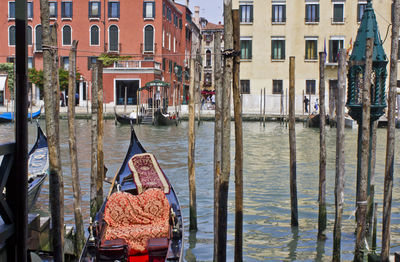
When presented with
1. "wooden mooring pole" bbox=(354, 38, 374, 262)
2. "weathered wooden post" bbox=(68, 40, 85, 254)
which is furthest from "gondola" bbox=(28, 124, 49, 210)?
"wooden mooring pole" bbox=(354, 38, 374, 262)

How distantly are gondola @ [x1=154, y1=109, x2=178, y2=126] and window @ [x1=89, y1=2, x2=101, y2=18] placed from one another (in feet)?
25.1

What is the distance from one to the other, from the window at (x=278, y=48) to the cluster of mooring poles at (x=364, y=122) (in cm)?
1812

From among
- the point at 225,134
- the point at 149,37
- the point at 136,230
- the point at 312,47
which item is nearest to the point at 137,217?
the point at 136,230

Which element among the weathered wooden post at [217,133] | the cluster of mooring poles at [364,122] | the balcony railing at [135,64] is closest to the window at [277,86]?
the balcony railing at [135,64]

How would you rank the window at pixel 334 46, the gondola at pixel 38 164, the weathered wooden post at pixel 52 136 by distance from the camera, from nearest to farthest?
the weathered wooden post at pixel 52 136, the gondola at pixel 38 164, the window at pixel 334 46

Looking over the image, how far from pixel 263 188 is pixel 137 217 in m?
4.34

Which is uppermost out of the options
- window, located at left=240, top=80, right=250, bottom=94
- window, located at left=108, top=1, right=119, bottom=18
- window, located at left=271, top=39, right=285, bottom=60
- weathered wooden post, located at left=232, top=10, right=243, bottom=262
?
window, located at left=108, top=1, right=119, bottom=18

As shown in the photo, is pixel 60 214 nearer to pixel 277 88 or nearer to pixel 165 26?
pixel 277 88

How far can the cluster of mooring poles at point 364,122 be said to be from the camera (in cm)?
454

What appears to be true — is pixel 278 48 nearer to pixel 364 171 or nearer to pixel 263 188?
pixel 263 188

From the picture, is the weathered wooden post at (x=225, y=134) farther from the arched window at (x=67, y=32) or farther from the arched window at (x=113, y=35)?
the arched window at (x=67, y=32)

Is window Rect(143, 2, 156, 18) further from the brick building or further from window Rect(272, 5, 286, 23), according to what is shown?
window Rect(272, 5, 286, 23)

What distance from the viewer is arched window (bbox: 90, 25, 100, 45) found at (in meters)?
26.9

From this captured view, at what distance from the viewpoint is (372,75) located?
550cm
